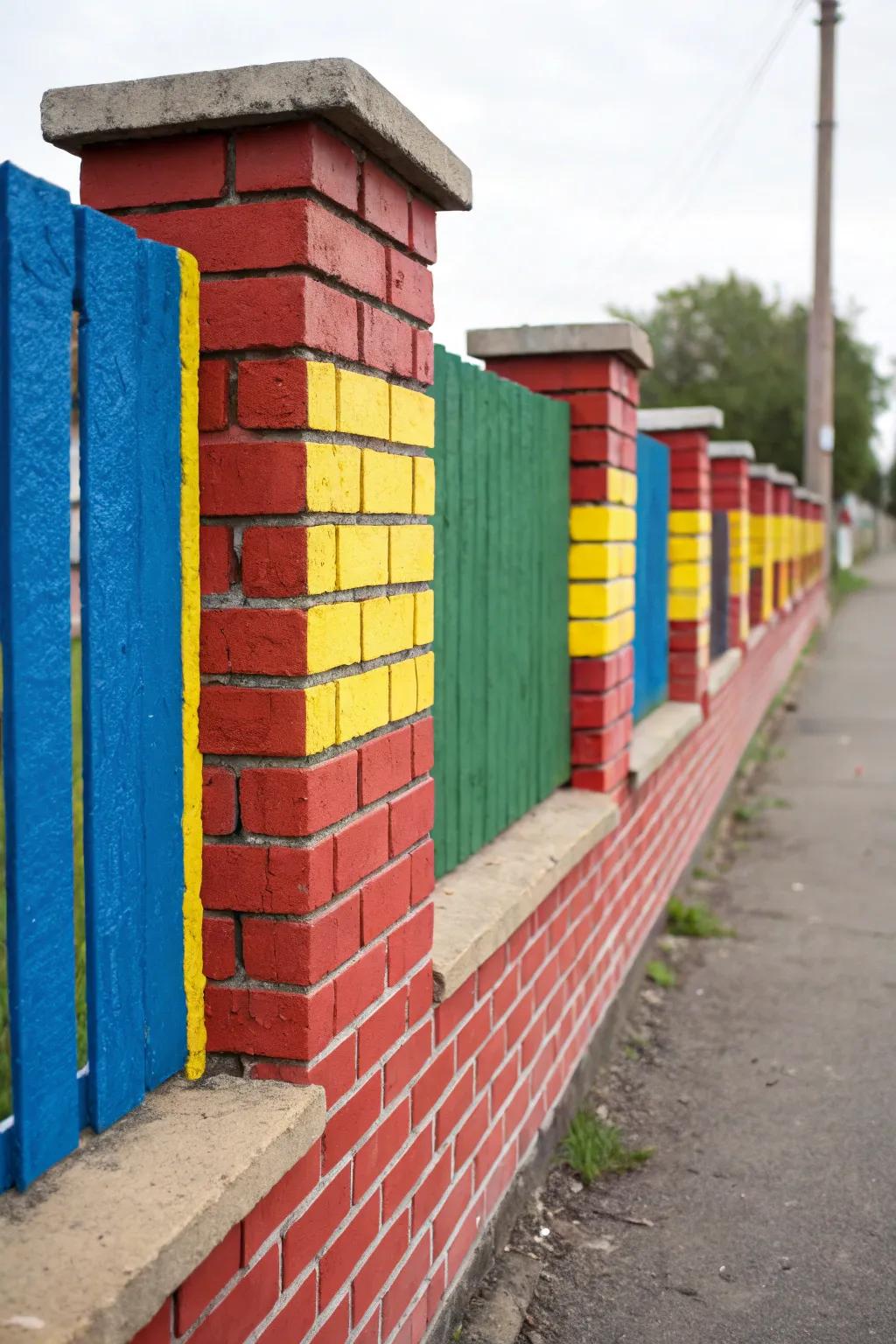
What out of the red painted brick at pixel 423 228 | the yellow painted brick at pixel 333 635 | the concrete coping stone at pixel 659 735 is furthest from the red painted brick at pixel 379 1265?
the concrete coping stone at pixel 659 735

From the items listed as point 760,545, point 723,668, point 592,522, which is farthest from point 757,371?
point 592,522

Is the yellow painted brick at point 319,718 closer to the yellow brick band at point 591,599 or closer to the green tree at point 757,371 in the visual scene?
the yellow brick band at point 591,599

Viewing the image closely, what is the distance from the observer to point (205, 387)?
1863 millimetres

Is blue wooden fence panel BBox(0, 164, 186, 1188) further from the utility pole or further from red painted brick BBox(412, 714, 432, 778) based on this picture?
the utility pole

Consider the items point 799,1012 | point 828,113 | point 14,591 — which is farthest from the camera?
point 828,113

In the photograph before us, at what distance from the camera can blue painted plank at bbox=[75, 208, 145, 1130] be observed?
5.34 feet

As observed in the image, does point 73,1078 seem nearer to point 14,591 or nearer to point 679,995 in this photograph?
point 14,591

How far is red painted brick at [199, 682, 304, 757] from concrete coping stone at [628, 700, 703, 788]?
2.83m

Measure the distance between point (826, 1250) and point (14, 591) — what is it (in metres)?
2.53

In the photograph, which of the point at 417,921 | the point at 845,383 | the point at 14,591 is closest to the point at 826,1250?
the point at 417,921

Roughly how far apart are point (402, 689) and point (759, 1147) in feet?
6.88

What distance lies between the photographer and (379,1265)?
2.23 metres

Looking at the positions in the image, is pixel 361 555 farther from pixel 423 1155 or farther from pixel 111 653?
pixel 423 1155

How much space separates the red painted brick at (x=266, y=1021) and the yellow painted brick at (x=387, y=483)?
741 mm
